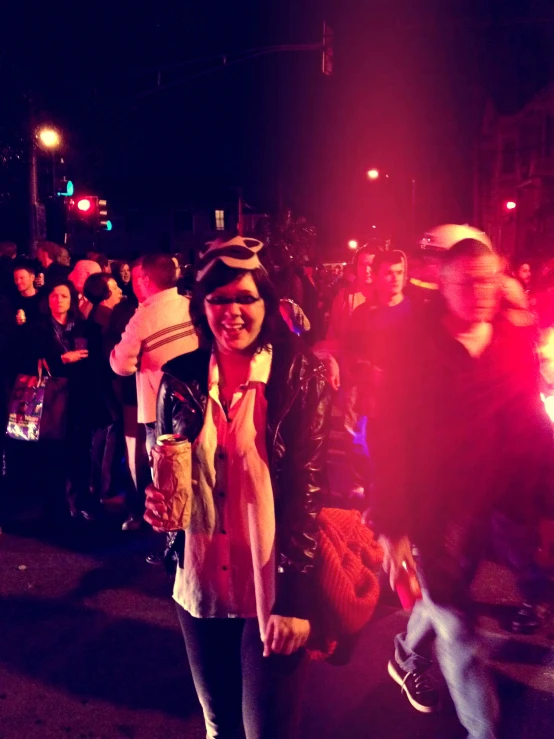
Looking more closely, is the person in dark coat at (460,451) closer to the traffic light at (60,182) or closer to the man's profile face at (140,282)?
the man's profile face at (140,282)

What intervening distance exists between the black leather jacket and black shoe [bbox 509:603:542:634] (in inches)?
101

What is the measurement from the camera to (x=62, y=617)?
187 inches

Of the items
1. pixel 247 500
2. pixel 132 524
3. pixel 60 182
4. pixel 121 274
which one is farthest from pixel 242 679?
pixel 60 182

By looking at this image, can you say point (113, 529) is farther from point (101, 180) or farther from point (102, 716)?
point (101, 180)

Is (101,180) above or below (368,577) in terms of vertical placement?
above

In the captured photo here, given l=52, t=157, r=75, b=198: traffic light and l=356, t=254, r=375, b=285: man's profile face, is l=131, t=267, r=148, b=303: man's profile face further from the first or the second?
l=52, t=157, r=75, b=198: traffic light

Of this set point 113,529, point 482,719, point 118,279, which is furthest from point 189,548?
point 118,279

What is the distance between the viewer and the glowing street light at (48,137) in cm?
1443

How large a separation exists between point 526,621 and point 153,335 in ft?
9.74

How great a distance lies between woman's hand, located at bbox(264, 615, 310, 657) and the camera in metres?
2.33

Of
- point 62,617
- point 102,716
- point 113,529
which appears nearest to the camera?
point 102,716

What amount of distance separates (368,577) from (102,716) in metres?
1.95

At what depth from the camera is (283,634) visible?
233 centimetres

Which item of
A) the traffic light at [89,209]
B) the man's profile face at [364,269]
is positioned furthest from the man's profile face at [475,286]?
the traffic light at [89,209]
